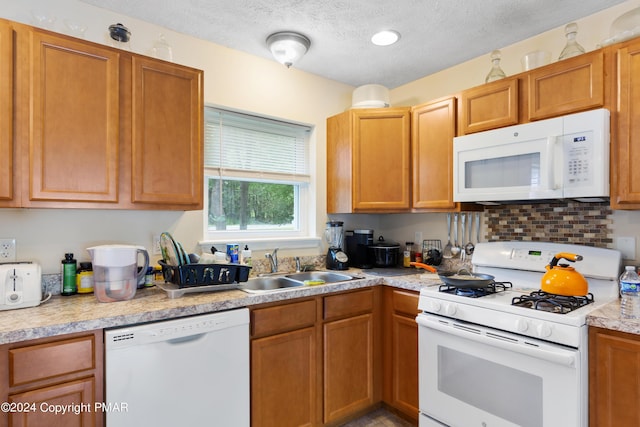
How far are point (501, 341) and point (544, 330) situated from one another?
0.63ft

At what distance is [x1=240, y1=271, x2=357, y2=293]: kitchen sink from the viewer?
7.78 ft

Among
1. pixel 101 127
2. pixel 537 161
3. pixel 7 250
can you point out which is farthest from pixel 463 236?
pixel 7 250

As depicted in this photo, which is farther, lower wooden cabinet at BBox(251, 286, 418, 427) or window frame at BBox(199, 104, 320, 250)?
window frame at BBox(199, 104, 320, 250)

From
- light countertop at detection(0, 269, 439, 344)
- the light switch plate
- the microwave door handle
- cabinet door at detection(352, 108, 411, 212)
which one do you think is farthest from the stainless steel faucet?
the light switch plate

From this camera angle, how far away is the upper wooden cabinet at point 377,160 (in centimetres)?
267

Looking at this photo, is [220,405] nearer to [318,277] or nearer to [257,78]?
[318,277]

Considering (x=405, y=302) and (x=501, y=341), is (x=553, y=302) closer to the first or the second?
(x=501, y=341)

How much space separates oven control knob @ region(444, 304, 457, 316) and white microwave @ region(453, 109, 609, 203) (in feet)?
2.26

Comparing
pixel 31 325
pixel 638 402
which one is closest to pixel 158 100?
pixel 31 325

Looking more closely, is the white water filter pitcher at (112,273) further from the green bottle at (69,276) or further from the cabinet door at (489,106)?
A: the cabinet door at (489,106)

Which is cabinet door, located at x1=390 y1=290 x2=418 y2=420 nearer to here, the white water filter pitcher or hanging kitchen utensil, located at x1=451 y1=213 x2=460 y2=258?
hanging kitchen utensil, located at x1=451 y1=213 x2=460 y2=258

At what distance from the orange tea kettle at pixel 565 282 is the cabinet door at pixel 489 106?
0.85 meters

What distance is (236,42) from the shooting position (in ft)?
7.92

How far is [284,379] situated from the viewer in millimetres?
1953
